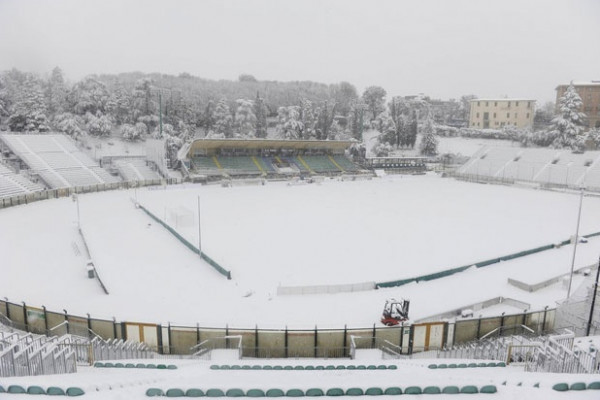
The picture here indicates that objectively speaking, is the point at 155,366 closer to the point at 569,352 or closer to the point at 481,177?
the point at 569,352

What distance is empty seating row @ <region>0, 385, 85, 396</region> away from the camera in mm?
6266

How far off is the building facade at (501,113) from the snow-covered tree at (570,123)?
16997 mm

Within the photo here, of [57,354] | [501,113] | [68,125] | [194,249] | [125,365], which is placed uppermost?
[501,113]

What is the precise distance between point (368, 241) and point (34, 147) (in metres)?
41.1

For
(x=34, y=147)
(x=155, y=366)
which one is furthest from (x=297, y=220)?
(x=34, y=147)

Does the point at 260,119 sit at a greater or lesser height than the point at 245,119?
greater

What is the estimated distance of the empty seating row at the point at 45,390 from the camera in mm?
6266

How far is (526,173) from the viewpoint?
178 ft

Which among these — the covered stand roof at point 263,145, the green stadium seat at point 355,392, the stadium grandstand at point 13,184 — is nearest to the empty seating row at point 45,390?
the green stadium seat at point 355,392

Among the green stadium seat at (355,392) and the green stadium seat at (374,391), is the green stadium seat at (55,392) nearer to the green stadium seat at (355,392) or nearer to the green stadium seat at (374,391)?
the green stadium seat at (355,392)

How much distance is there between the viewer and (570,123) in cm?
6512

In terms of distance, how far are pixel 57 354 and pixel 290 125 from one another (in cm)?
6635

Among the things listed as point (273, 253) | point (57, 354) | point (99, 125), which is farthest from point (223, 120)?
point (57, 354)

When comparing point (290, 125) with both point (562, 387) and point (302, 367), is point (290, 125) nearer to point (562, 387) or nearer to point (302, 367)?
point (302, 367)
